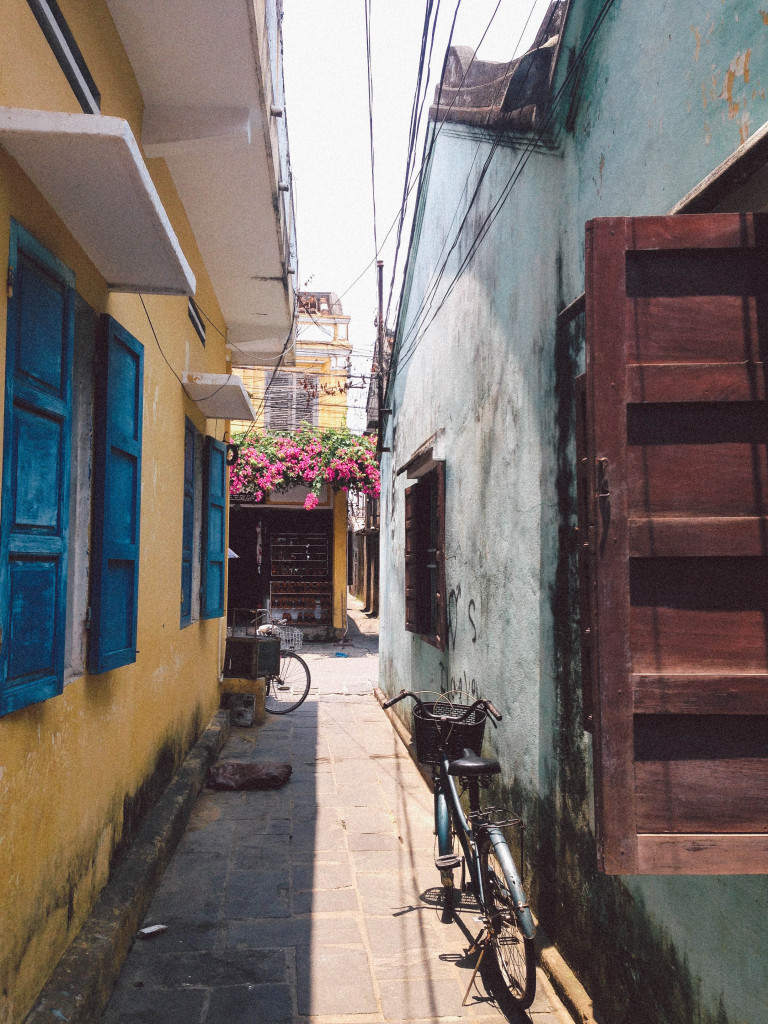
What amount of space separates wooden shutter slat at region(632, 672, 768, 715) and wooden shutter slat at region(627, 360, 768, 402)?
659 mm

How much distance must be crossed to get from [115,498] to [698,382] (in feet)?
8.86

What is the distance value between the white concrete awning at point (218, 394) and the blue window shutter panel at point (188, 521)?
23cm

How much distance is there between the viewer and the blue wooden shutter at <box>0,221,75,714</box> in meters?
2.44

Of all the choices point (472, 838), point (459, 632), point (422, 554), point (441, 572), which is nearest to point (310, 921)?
point (472, 838)

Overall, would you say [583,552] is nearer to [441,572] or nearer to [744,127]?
[744,127]

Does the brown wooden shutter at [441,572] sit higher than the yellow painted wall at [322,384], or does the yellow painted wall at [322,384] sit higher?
the yellow painted wall at [322,384]

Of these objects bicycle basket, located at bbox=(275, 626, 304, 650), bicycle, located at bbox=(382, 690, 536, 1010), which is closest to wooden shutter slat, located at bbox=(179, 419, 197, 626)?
bicycle, located at bbox=(382, 690, 536, 1010)

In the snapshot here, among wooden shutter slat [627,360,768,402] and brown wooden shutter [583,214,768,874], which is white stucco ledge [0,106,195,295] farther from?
wooden shutter slat [627,360,768,402]

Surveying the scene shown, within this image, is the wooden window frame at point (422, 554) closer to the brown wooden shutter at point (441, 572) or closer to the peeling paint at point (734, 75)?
the brown wooden shutter at point (441, 572)

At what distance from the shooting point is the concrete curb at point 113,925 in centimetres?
279

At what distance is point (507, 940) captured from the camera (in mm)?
3287

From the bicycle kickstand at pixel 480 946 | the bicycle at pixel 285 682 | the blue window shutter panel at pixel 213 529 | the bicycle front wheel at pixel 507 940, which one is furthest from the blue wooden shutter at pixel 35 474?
the bicycle at pixel 285 682

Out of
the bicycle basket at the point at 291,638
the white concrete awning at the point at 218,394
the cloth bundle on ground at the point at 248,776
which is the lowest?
the cloth bundle on ground at the point at 248,776

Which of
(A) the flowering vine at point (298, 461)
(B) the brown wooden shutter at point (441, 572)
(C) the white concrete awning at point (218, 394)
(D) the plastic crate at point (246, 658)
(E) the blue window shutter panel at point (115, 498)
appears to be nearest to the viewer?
(E) the blue window shutter panel at point (115, 498)
